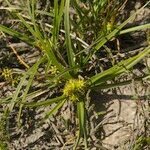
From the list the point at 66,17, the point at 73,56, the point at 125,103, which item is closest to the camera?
the point at 66,17

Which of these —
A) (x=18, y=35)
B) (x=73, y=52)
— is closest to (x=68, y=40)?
(x=73, y=52)

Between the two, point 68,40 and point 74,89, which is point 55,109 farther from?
point 68,40

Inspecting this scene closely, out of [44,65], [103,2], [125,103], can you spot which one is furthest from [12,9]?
[125,103]

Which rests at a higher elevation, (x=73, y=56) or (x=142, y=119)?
(x=73, y=56)

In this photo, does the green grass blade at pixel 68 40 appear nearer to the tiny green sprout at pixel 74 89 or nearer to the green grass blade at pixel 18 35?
the tiny green sprout at pixel 74 89

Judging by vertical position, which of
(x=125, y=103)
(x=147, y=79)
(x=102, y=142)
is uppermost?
(x=147, y=79)

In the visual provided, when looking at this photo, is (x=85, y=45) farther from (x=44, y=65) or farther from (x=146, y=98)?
(x=146, y=98)

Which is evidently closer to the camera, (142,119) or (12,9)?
(142,119)
